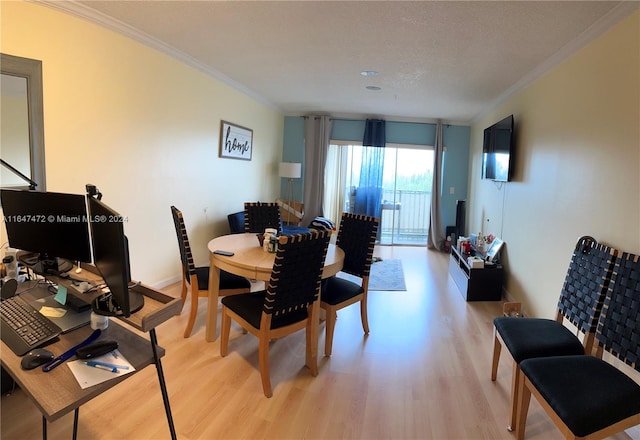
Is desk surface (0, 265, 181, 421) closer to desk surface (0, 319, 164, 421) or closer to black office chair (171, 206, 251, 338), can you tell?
desk surface (0, 319, 164, 421)

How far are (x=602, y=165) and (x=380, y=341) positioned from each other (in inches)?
78.3

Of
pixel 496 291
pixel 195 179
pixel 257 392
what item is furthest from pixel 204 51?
pixel 496 291

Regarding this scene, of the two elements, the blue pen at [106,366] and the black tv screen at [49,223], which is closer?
the blue pen at [106,366]

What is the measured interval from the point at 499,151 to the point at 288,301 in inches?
130

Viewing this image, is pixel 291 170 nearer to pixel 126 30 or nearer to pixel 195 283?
pixel 126 30

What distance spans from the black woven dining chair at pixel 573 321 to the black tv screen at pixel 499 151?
1838mm

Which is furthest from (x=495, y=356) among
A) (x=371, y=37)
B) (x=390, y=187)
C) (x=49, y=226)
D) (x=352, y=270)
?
(x=390, y=187)

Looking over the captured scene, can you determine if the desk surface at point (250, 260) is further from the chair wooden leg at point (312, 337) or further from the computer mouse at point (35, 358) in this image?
the computer mouse at point (35, 358)

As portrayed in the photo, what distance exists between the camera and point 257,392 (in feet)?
6.79

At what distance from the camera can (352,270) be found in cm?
293

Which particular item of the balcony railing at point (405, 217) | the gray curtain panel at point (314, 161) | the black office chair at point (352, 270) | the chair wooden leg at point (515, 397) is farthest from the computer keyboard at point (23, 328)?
the balcony railing at point (405, 217)

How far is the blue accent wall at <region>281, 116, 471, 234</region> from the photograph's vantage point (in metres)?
6.28

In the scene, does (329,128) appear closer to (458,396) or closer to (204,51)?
(204,51)

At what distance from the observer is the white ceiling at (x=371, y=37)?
2264mm
